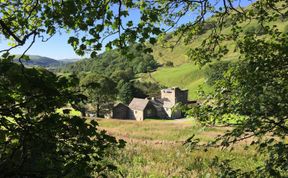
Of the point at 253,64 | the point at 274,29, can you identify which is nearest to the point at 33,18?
the point at 253,64

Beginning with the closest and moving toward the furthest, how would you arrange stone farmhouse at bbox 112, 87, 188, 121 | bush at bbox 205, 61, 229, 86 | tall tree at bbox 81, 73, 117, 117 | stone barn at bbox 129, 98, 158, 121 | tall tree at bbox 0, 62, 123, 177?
tall tree at bbox 0, 62, 123, 177 → bush at bbox 205, 61, 229, 86 → tall tree at bbox 81, 73, 117, 117 → stone barn at bbox 129, 98, 158, 121 → stone farmhouse at bbox 112, 87, 188, 121

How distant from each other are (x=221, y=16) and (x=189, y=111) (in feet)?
9.63

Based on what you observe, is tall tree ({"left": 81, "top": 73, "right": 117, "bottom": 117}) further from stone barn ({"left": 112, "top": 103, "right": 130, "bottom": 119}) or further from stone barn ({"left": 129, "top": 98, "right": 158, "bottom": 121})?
stone barn ({"left": 129, "top": 98, "right": 158, "bottom": 121})

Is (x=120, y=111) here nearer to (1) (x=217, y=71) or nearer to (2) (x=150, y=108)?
(2) (x=150, y=108)

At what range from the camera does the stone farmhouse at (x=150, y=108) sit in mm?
106438

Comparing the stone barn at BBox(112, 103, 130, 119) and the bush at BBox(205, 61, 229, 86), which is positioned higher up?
the bush at BBox(205, 61, 229, 86)

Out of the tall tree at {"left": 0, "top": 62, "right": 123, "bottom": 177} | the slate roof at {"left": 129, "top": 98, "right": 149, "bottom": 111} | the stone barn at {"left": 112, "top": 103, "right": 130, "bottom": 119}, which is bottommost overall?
the stone barn at {"left": 112, "top": 103, "right": 130, "bottom": 119}

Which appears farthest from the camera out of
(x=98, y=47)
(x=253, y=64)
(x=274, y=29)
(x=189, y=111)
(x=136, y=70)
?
(x=136, y=70)

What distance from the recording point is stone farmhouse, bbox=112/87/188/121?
4190 inches

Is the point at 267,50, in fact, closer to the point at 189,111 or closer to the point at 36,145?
the point at 189,111

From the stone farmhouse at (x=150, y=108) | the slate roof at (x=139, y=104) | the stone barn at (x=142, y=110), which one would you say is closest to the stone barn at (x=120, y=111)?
the stone farmhouse at (x=150, y=108)

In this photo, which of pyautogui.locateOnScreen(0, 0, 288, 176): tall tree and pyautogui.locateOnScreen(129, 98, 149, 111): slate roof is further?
pyautogui.locateOnScreen(129, 98, 149, 111): slate roof

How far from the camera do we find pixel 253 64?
23.6 feet

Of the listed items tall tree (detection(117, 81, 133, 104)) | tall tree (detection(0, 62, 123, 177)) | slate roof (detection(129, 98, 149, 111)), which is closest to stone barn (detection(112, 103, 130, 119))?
slate roof (detection(129, 98, 149, 111))
